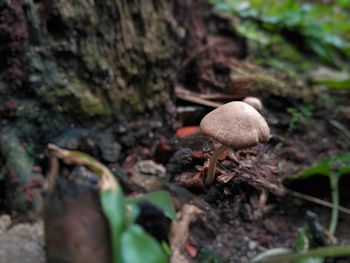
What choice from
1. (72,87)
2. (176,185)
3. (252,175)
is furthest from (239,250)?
(72,87)

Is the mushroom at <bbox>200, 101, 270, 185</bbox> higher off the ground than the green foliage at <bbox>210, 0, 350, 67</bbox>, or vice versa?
the mushroom at <bbox>200, 101, 270, 185</bbox>

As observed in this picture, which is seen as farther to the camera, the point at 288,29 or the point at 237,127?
the point at 288,29

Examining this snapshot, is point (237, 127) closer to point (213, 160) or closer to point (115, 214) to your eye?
point (213, 160)

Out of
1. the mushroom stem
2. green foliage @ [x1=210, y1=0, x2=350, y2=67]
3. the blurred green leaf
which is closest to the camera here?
the mushroom stem

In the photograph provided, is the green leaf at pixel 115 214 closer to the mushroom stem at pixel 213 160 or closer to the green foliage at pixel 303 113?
the mushroom stem at pixel 213 160

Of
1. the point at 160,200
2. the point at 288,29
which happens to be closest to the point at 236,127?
the point at 160,200

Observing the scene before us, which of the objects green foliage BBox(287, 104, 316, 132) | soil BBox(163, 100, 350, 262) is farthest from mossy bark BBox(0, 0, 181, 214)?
green foliage BBox(287, 104, 316, 132)

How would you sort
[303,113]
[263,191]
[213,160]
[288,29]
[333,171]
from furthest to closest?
[288,29] → [303,113] → [333,171] → [263,191] → [213,160]

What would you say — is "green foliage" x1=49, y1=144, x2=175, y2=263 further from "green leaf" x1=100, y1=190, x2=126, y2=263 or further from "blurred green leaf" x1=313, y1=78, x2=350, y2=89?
"blurred green leaf" x1=313, y1=78, x2=350, y2=89

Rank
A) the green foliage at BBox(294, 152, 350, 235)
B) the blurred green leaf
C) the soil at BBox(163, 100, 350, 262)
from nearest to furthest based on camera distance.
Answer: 1. the soil at BBox(163, 100, 350, 262)
2. the green foliage at BBox(294, 152, 350, 235)
3. the blurred green leaf
